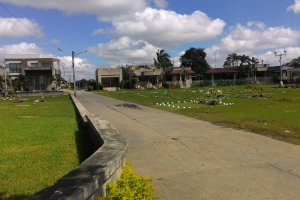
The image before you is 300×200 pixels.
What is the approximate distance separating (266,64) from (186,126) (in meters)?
103

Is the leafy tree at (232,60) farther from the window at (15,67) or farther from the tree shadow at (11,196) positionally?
the tree shadow at (11,196)

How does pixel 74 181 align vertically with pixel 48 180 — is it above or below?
above

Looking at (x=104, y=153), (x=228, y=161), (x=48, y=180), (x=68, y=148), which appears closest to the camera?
(x=104, y=153)

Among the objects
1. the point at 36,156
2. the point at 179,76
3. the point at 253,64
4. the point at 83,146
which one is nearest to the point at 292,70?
the point at 253,64

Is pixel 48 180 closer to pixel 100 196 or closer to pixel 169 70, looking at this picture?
pixel 100 196

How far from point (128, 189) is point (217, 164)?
13.4ft

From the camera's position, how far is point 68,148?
11.9 m

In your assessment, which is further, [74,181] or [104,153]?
[104,153]

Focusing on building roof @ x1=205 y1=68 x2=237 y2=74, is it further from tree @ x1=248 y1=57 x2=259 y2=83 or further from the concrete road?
the concrete road

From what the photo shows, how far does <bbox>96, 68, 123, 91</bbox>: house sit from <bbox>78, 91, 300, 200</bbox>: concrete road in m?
91.1

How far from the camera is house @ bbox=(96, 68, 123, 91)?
10512 cm

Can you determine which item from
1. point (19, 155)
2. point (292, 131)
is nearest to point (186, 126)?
point (292, 131)

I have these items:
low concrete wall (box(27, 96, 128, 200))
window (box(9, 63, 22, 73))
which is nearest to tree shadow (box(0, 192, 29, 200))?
low concrete wall (box(27, 96, 128, 200))

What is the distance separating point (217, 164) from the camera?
8914 mm
